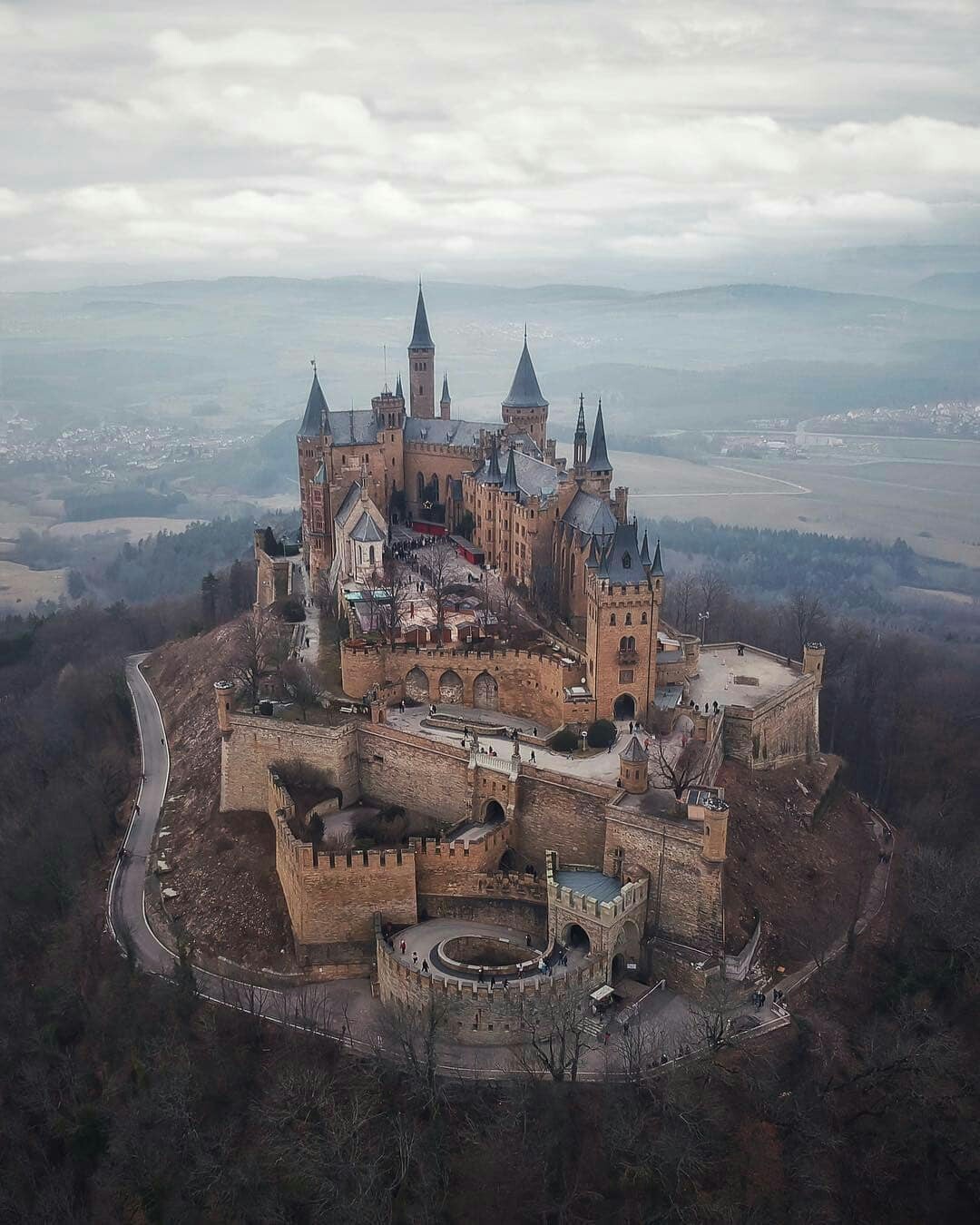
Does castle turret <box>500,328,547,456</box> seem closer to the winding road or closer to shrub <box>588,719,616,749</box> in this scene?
shrub <box>588,719,616,749</box>

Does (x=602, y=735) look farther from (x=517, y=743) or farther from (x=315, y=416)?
(x=315, y=416)

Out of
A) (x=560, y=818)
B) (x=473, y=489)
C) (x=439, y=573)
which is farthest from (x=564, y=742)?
(x=473, y=489)

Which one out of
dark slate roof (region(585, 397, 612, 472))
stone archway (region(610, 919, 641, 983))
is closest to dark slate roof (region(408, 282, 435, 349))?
dark slate roof (region(585, 397, 612, 472))

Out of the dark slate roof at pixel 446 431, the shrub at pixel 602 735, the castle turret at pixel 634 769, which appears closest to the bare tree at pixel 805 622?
the dark slate roof at pixel 446 431

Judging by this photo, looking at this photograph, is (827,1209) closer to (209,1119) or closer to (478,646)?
(209,1119)

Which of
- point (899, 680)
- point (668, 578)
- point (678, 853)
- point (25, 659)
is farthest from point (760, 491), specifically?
point (678, 853)

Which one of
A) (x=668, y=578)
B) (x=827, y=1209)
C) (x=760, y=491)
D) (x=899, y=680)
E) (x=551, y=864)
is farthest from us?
(x=760, y=491)
